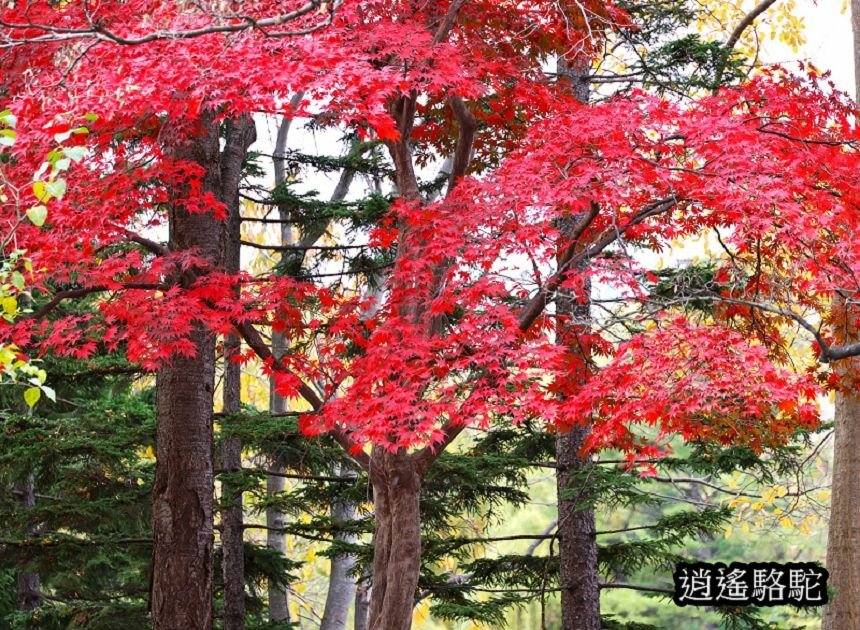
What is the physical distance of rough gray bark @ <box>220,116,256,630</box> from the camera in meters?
8.39

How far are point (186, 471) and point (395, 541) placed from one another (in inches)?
60.1

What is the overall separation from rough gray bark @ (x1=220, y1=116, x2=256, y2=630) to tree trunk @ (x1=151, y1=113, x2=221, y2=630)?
99 cm

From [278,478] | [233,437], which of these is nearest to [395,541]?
[233,437]

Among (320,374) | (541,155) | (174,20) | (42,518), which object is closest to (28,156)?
(174,20)

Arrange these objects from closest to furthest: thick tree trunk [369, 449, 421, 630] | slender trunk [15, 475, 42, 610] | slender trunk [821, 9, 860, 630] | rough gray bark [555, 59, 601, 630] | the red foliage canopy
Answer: the red foliage canopy
thick tree trunk [369, 449, 421, 630]
slender trunk [821, 9, 860, 630]
rough gray bark [555, 59, 601, 630]
slender trunk [15, 475, 42, 610]

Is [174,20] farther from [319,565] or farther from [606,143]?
[319,565]

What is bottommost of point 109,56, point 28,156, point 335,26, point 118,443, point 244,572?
point 244,572

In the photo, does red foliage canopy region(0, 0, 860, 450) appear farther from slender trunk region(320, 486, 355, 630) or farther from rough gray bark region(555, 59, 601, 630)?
slender trunk region(320, 486, 355, 630)

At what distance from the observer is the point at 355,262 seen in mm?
9703

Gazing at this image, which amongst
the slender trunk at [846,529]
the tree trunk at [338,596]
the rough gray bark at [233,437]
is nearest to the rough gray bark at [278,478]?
the tree trunk at [338,596]

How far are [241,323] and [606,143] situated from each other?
8.31 ft

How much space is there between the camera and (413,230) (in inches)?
262

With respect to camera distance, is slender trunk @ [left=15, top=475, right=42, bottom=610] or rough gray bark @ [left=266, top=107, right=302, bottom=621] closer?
slender trunk @ [left=15, top=475, right=42, bottom=610]

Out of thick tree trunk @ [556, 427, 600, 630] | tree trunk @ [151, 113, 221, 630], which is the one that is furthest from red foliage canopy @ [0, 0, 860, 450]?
thick tree trunk @ [556, 427, 600, 630]
